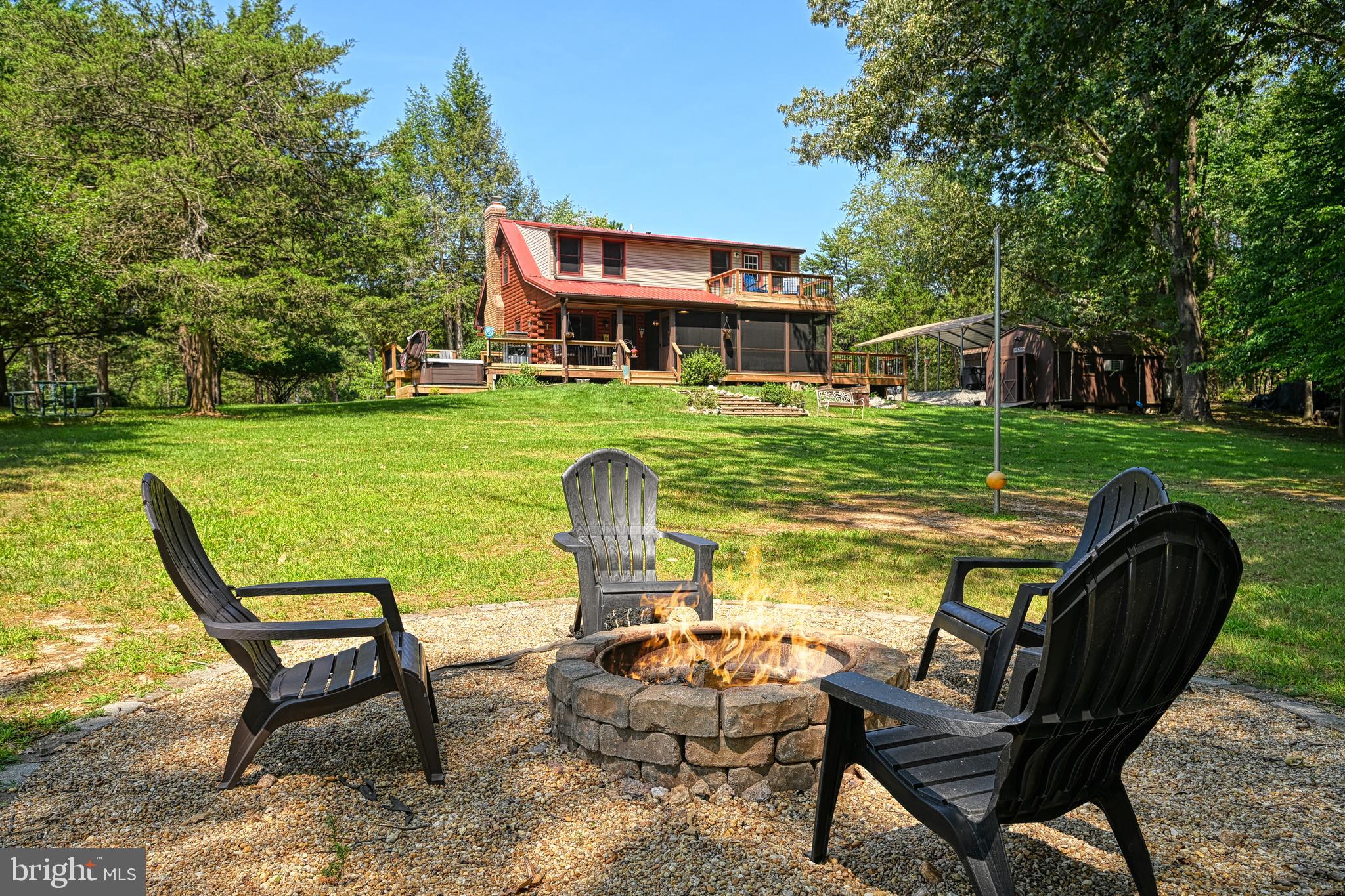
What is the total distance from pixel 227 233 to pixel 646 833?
16704 mm

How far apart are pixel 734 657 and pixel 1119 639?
186 cm

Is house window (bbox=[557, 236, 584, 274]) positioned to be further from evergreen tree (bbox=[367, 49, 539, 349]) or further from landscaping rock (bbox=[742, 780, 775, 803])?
landscaping rock (bbox=[742, 780, 775, 803])

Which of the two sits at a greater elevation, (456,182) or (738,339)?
(456,182)

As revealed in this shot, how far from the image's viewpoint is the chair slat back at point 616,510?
15.0 ft

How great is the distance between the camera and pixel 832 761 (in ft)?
7.57

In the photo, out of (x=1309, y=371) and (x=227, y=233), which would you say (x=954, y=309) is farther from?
(x=227, y=233)

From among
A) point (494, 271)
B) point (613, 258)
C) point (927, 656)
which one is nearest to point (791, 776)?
point (927, 656)

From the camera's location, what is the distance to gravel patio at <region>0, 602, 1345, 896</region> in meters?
2.28

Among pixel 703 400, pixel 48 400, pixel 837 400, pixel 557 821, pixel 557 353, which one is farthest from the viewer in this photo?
pixel 557 353

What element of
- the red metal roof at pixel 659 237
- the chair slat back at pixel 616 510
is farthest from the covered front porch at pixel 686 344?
the chair slat back at pixel 616 510

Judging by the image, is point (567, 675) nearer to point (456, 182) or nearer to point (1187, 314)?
point (1187, 314)

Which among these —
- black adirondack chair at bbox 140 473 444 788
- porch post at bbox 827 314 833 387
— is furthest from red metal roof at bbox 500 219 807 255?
black adirondack chair at bbox 140 473 444 788

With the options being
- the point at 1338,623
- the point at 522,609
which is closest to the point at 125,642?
the point at 522,609

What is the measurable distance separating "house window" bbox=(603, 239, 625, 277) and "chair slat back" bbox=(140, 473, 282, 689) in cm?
2491
